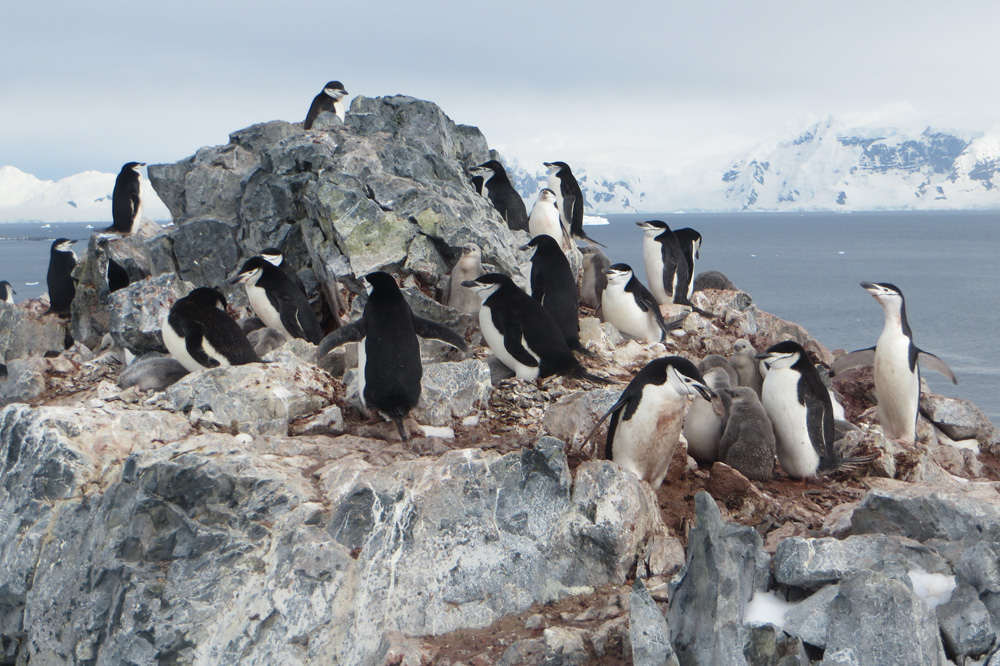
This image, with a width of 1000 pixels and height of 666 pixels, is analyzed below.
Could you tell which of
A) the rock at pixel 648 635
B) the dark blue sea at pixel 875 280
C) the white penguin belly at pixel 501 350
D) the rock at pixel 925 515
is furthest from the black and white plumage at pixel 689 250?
the dark blue sea at pixel 875 280

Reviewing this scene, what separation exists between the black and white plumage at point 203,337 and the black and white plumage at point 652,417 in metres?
3.22

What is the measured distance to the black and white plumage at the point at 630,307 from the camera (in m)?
8.78

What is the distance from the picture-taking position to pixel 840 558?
412 centimetres

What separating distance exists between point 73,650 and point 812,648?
4.12 metres

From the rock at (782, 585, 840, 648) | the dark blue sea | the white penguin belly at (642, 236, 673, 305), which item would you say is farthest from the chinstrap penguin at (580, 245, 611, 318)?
the dark blue sea

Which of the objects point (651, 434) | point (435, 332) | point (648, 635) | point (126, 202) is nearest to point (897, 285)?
point (126, 202)

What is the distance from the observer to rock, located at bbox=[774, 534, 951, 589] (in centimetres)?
409

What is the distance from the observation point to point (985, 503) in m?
4.71

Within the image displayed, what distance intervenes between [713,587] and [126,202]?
11.7 meters

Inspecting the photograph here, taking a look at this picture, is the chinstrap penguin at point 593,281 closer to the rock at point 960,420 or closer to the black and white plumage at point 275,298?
the black and white plumage at point 275,298

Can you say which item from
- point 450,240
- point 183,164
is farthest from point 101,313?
point 450,240

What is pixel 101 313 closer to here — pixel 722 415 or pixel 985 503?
pixel 722 415

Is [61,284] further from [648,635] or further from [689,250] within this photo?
[648,635]

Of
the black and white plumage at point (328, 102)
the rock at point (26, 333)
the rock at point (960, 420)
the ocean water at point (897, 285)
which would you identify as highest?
the black and white plumage at point (328, 102)
